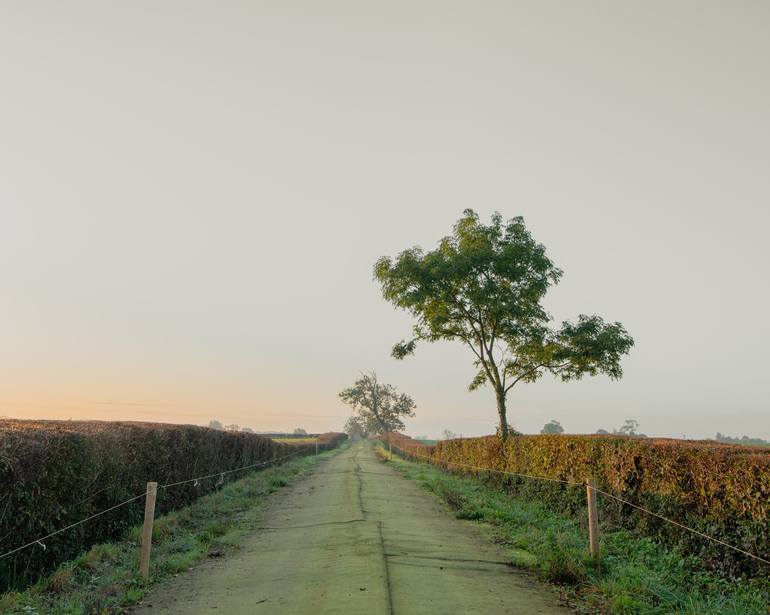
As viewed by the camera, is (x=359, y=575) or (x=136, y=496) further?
(x=136, y=496)

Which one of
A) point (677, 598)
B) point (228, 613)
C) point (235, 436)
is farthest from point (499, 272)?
point (228, 613)

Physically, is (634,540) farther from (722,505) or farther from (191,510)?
(191,510)

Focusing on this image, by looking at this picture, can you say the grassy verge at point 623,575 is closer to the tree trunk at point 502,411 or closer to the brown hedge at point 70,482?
the brown hedge at point 70,482

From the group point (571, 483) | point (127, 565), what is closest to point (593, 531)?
point (571, 483)

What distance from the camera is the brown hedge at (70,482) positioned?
8.07m

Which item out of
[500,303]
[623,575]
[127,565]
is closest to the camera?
[623,575]

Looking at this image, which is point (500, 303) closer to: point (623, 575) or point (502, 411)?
point (502, 411)

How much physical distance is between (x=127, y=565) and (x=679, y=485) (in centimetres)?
969

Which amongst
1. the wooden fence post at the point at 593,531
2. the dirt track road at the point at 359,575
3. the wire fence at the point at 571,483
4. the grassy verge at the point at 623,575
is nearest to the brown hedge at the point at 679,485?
the wire fence at the point at 571,483

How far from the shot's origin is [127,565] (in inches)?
382

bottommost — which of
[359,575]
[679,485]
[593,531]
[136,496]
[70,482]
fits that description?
[359,575]

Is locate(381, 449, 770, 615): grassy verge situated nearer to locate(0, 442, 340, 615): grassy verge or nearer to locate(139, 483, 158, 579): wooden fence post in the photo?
locate(0, 442, 340, 615): grassy verge

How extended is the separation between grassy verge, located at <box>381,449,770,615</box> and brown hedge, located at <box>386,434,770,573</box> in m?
0.37

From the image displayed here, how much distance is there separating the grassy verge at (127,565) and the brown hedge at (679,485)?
813cm
